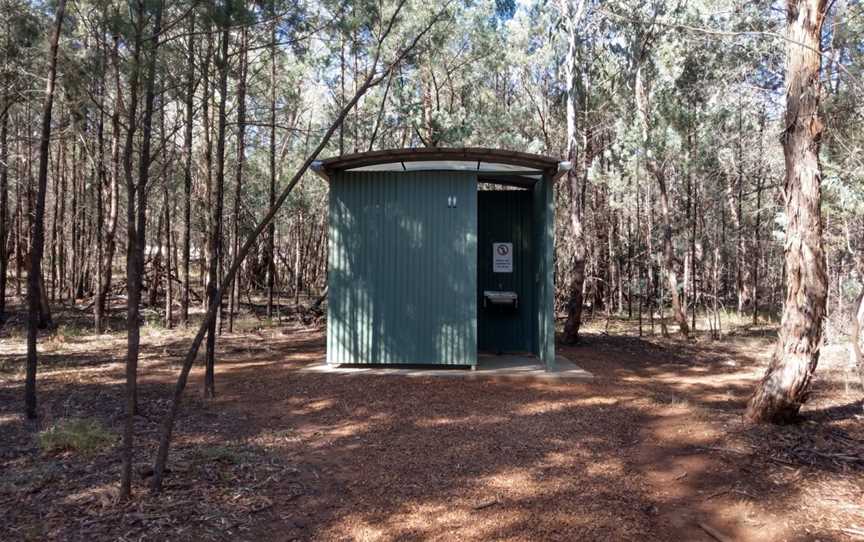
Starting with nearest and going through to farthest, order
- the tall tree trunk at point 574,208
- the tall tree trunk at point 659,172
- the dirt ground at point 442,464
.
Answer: the dirt ground at point 442,464 < the tall tree trunk at point 574,208 < the tall tree trunk at point 659,172

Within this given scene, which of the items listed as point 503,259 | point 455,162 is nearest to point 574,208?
point 503,259

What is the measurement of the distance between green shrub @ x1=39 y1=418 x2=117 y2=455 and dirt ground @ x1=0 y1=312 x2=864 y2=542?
0.08 metres

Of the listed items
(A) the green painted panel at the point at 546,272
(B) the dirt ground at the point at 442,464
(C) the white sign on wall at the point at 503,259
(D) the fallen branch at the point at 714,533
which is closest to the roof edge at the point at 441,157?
(A) the green painted panel at the point at 546,272

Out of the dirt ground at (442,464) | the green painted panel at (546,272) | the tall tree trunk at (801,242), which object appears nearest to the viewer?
the dirt ground at (442,464)

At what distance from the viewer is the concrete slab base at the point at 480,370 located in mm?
7891

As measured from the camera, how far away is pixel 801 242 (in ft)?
17.0

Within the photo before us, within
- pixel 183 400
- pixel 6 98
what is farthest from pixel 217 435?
pixel 6 98

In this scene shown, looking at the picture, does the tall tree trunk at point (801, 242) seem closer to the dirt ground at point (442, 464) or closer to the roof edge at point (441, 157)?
the dirt ground at point (442, 464)

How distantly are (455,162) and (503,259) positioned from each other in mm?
2521

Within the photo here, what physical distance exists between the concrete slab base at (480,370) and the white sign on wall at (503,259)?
1701mm

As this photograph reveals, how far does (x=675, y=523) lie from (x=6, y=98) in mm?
12021

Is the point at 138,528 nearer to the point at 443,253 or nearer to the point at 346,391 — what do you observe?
the point at 346,391

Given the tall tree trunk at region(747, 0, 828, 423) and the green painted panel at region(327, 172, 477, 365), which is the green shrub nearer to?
the green painted panel at region(327, 172, 477, 365)

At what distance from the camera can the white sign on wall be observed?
9789 mm
